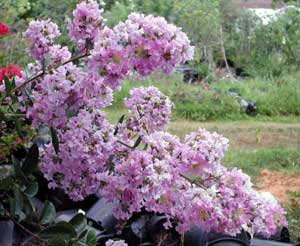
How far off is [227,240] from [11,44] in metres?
5.33

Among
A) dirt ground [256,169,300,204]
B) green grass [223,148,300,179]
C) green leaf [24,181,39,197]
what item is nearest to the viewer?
green leaf [24,181,39,197]

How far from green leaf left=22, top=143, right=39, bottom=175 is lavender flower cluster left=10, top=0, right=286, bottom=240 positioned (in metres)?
0.03

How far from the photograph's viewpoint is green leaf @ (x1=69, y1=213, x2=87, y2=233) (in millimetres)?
1488

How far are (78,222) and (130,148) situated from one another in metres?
0.20

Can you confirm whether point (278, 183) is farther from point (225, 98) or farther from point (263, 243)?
point (225, 98)

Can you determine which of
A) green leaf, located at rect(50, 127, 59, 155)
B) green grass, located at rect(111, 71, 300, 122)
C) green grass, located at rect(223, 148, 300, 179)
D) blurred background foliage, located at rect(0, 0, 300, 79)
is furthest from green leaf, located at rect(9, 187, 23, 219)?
blurred background foliage, located at rect(0, 0, 300, 79)

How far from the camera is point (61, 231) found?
1.39 m

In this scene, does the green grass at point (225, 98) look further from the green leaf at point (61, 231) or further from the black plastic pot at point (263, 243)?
the green leaf at point (61, 231)

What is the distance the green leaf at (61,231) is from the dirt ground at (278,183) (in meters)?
2.86

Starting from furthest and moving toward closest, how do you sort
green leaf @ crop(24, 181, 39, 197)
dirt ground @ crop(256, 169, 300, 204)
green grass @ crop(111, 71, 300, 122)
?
green grass @ crop(111, 71, 300, 122), dirt ground @ crop(256, 169, 300, 204), green leaf @ crop(24, 181, 39, 197)

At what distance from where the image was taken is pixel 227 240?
7.14ft

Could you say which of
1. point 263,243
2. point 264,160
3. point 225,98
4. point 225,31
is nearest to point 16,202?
point 263,243

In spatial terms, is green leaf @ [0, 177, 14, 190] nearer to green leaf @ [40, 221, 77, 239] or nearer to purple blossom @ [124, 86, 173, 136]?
green leaf @ [40, 221, 77, 239]

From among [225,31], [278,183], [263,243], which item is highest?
[263,243]
